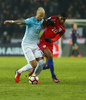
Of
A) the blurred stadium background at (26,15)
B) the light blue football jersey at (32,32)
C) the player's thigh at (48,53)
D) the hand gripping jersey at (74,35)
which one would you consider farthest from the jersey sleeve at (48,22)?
the blurred stadium background at (26,15)

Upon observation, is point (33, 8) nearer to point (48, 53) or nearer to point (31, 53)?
point (48, 53)

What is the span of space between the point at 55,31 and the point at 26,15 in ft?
55.3

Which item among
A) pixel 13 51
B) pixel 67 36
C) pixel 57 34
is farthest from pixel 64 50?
pixel 57 34

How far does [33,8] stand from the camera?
24.7 metres

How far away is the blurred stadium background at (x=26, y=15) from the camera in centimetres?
2192

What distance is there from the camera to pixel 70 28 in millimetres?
22500

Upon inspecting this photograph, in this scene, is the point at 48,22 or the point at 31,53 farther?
the point at 48,22

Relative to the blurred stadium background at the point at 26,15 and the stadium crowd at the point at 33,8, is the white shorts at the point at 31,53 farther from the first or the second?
the stadium crowd at the point at 33,8

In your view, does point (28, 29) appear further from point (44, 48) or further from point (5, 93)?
point (5, 93)

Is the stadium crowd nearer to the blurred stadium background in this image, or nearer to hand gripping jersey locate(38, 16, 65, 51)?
the blurred stadium background

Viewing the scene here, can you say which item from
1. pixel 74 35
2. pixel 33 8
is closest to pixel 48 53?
pixel 74 35

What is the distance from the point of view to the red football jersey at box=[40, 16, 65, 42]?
735 cm

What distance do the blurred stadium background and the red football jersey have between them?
1395 centimetres

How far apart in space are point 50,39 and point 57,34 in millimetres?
285
